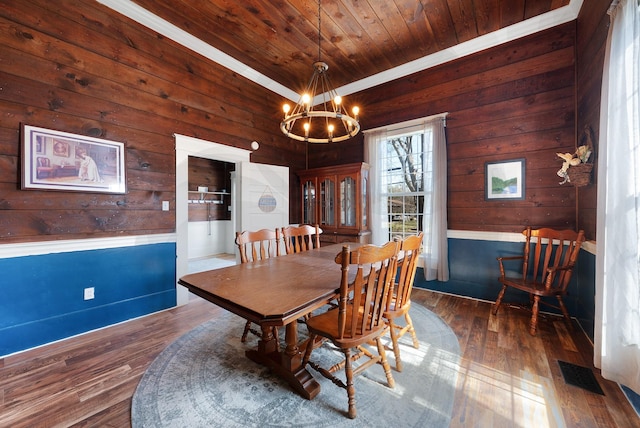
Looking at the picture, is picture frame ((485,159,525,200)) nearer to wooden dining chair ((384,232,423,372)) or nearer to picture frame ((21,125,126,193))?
wooden dining chair ((384,232,423,372))

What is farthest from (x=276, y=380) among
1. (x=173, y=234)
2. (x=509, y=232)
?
(x=509, y=232)

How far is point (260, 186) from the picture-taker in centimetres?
395

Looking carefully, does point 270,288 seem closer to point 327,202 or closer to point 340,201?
point 340,201

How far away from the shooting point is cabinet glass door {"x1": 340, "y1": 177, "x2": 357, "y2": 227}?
150 inches

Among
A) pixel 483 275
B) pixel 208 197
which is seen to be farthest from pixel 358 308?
pixel 208 197

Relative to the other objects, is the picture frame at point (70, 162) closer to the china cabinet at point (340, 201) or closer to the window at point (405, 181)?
the china cabinet at point (340, 201)

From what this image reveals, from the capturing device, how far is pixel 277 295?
4.48 feet

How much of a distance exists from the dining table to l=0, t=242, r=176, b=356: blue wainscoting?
5.05 feet

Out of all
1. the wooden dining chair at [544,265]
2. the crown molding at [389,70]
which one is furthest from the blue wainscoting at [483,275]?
the crown molding at [389,70]

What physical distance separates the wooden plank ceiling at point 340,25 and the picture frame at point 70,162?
1.51 m

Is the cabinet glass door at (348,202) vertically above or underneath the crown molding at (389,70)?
underneath

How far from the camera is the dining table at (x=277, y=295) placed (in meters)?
1.21

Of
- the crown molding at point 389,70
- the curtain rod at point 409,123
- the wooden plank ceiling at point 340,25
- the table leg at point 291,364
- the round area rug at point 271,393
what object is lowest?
the round area rug at point 271,393

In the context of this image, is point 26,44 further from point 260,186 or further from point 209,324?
point 209,324
